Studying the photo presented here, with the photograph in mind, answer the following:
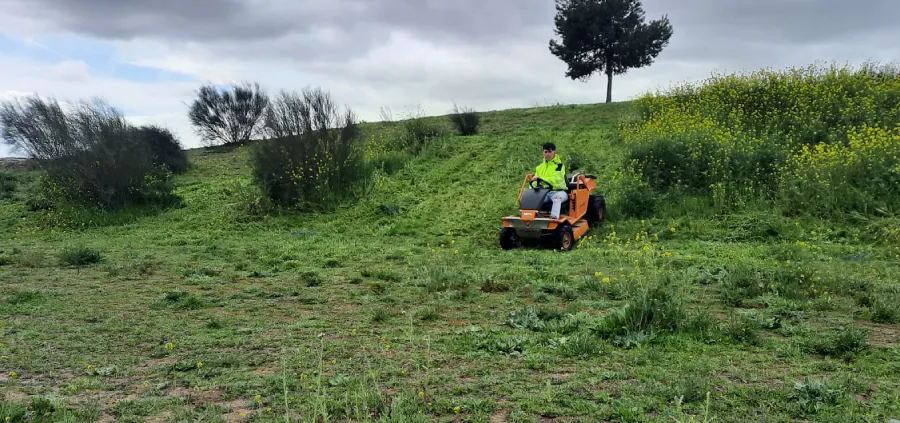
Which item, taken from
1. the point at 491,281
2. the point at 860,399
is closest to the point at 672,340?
the point at 860,399

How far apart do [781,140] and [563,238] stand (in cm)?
702

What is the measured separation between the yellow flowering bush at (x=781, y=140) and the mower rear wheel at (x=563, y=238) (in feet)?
11.0

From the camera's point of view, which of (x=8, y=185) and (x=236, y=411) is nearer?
(x=236, y=411)

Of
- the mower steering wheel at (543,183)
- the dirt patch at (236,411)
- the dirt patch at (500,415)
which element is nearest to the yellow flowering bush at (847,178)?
the mower steering wheel at (543,183)

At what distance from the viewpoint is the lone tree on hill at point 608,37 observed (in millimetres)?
29281

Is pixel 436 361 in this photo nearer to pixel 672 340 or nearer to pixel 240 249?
pixel 672 340

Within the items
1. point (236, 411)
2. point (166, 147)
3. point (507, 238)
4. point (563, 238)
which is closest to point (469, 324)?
point (236, 411)

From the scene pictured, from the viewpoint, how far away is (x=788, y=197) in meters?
10.7

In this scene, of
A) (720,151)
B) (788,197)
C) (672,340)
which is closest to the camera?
(672,340)

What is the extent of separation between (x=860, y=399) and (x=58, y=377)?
5.10 metres

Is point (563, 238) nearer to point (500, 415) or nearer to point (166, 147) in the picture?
point (500, 415)

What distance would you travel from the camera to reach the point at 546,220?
370 inches

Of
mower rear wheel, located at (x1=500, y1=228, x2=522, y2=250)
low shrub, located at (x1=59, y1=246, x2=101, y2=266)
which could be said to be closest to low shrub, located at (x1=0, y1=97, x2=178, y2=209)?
low shrub, located at (x1=59, y1=246, x2=101, y2=266)

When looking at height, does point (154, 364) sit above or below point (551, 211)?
below
